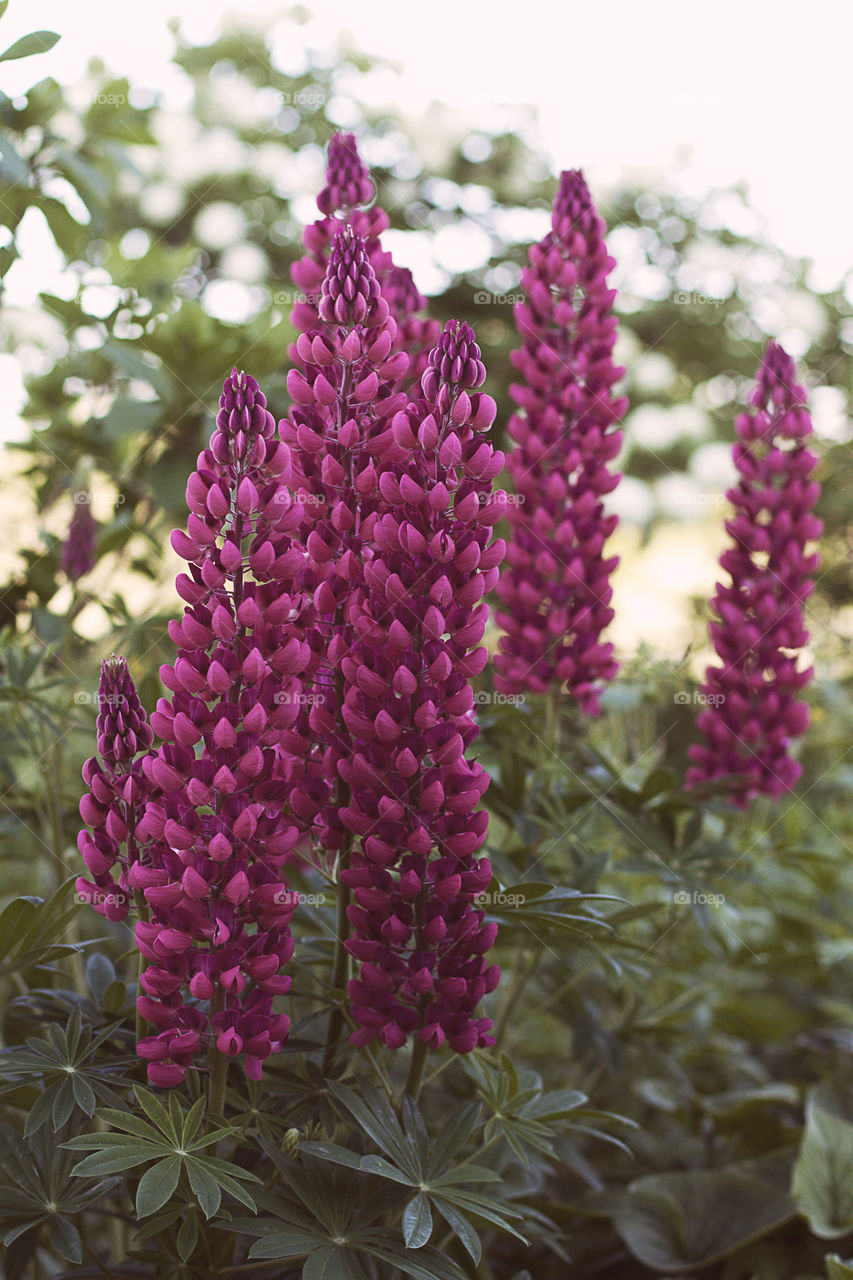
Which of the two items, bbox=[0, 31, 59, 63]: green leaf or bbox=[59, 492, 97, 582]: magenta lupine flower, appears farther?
bbox=[59, 492, 97, 582]: magenta lupine flower

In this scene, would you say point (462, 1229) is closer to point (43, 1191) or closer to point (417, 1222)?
point (417, 1222)

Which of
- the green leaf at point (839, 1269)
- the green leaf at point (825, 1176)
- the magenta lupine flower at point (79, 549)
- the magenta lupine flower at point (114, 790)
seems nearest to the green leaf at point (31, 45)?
the magenta lupine flower at point (79, 549)

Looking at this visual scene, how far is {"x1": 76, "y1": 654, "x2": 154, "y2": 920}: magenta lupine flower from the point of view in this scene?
0.80 m

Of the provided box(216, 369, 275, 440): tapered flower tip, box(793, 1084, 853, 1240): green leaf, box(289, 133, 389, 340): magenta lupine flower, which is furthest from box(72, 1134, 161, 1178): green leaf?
box(793, 1084, 853, 1240): green leaf

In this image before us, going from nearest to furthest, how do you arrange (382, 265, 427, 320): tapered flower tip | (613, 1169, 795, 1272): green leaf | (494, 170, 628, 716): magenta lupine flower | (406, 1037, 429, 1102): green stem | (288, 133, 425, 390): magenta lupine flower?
(406, 1037, 429, 1102): green stem
(288, 133, 425, 390): magenta lupine flower
(382, 265, 427, 320): tapered flower tip
(494, 170, 628, 716): magenta lupine flower
(613, 1169, 795, 1272): green leaf

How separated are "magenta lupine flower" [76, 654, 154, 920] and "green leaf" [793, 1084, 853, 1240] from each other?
1113 millimetres

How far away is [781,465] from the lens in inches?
59.3

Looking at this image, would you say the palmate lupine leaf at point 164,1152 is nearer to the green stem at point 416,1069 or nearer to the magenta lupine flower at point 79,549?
the green stem at point 416,1069

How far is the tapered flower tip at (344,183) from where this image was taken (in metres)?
1.06

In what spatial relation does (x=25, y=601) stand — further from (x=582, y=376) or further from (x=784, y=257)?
(x=784, y=257)

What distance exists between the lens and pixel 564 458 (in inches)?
51.3

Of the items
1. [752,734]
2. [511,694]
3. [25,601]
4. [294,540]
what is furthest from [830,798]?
[294,540]

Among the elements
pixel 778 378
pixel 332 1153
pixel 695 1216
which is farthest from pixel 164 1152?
pixel 778 378

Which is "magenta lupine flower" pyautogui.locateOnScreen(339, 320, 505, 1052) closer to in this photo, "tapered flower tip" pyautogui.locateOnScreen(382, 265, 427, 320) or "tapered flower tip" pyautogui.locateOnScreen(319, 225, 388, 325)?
"tapered flower tip" pyautogui.locateOnScreen(319, 225, 388, 325)
